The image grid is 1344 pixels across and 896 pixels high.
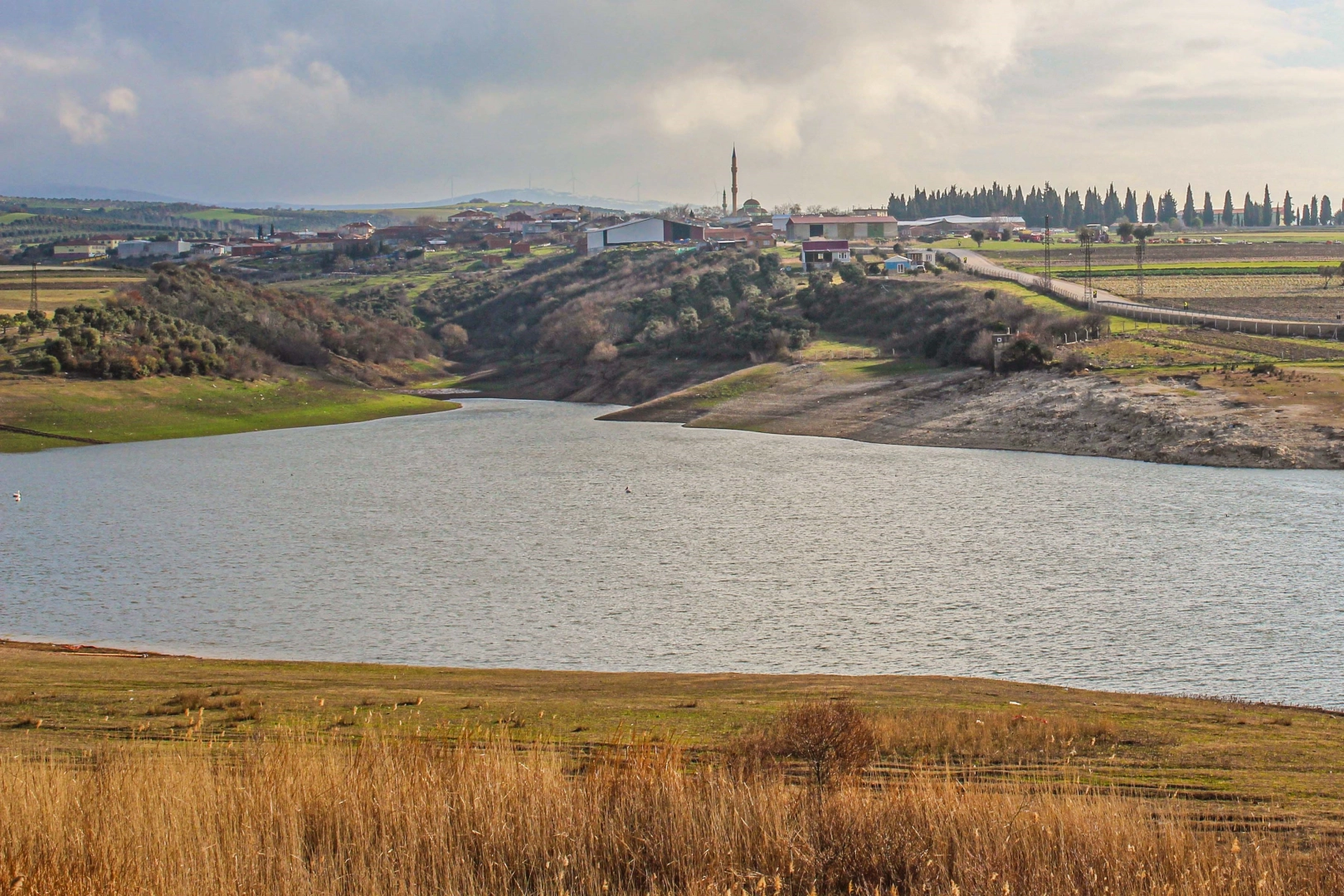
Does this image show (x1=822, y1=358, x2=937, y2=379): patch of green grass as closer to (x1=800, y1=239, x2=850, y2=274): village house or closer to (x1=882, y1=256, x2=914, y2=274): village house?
(x1=882, y1=256, x2=914, y2=274): village house

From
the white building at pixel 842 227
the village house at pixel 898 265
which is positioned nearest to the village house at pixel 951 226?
the white building at pixel 842 227

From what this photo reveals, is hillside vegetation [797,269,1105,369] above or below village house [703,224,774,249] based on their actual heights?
below

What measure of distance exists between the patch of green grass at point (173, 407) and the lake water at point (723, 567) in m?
16.0

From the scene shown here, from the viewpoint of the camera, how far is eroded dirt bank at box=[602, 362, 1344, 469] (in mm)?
48562

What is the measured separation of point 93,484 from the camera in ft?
172

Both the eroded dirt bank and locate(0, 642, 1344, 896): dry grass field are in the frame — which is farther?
the eroded dirt bank

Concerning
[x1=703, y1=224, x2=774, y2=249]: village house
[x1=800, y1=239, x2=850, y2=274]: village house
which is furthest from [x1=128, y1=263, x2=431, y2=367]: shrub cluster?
[x1=703, y1=224, x2=774, y2=249]: village house

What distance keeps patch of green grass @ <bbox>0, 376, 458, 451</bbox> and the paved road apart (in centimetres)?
4858

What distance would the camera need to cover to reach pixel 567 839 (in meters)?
9.12

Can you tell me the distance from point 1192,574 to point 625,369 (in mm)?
68652

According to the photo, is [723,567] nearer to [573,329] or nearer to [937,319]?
[937,319]

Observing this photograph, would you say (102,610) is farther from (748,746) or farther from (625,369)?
(625,369)

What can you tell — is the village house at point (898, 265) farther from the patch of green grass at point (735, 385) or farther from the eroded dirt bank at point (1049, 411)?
the eroded dirt bank at point (1049, 411)

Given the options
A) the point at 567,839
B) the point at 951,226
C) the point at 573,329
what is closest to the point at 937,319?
the point at 573,329
